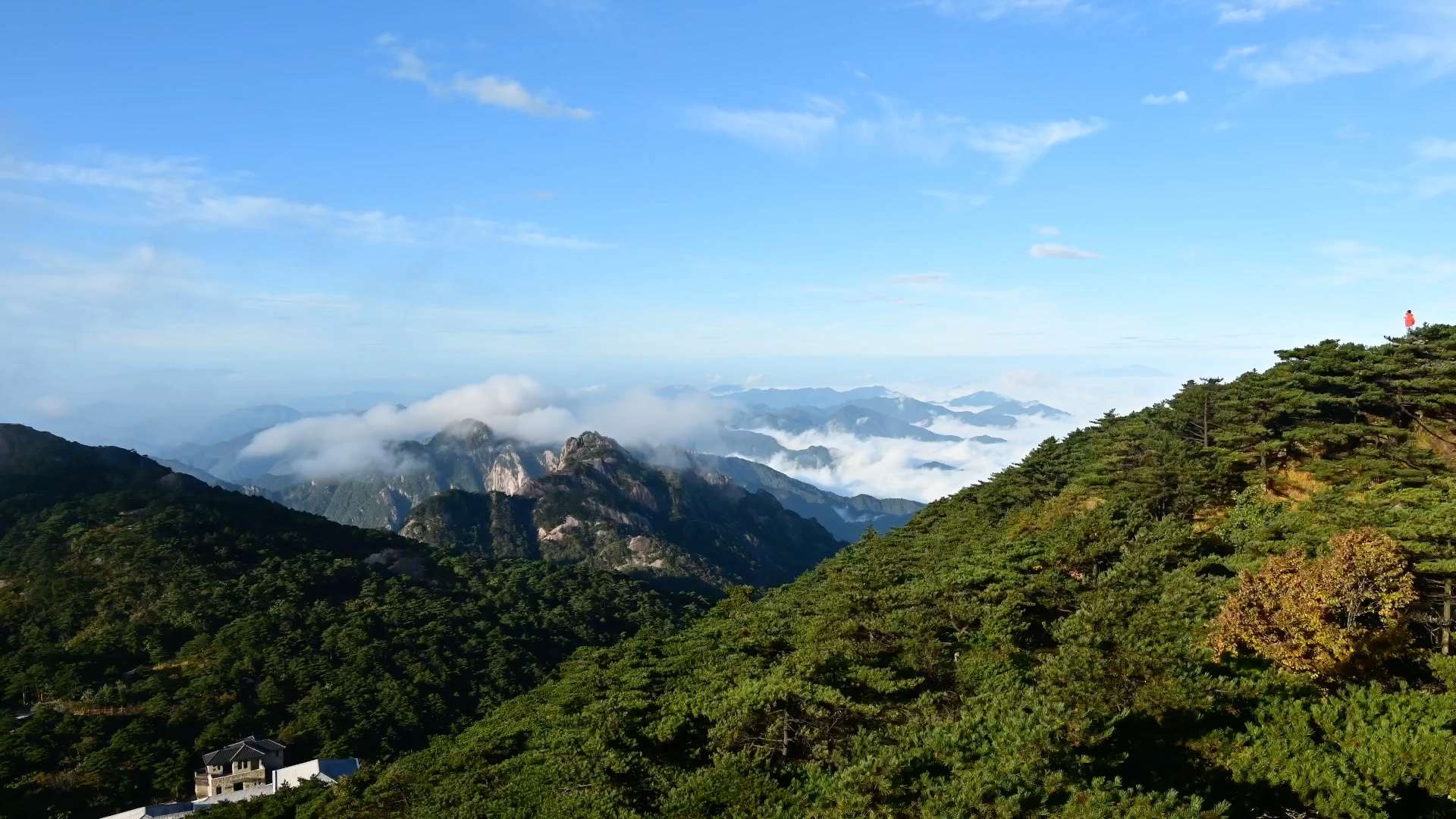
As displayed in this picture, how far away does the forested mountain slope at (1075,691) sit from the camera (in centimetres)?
1627

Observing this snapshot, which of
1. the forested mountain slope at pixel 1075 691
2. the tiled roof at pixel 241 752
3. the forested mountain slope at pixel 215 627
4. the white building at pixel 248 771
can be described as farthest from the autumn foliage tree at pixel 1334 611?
the tiled roof at pixel 241 752

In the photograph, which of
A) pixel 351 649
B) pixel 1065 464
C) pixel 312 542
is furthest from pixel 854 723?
pixel 312 542

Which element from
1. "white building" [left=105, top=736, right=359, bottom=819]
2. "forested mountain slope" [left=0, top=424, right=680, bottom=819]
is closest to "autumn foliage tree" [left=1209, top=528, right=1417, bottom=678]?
"white building" [left=105, top=736, right=359, bottom=819]

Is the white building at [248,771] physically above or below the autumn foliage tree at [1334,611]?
below

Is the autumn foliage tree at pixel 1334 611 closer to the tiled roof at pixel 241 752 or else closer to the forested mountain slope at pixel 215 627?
the forested mountain slope at pixel 215 627

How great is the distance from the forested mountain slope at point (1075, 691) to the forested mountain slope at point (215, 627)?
89.7 ft

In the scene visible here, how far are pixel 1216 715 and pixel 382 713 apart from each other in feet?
206

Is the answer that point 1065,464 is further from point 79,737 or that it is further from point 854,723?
point 79,737

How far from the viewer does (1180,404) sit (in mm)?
46188

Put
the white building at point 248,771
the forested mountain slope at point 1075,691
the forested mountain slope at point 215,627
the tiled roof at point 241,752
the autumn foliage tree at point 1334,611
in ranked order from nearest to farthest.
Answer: the forested mountain slope at point 1075,691
the autumn foliage tree at point 1334,611
the white building at point 248,771
the tiled roof at point 241,752
the forested mountain slope at point 215,627

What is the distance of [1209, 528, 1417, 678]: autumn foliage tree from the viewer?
62.6 feet

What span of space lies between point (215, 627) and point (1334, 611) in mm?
88541

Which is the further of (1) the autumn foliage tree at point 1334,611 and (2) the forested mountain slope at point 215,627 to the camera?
(2) the forested mountain slope at point 215,627

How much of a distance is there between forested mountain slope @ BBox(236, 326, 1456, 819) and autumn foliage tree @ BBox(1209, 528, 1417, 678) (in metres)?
0.07
